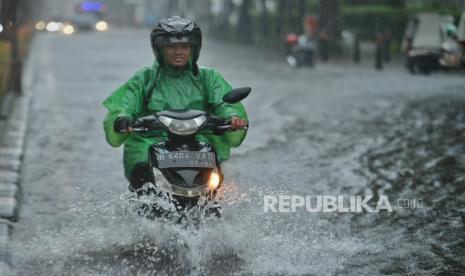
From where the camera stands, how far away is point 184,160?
6.32 metres

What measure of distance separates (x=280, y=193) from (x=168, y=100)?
2.26 metres

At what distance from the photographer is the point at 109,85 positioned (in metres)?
22.6

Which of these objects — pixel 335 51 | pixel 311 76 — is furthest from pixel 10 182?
pixel 335 51

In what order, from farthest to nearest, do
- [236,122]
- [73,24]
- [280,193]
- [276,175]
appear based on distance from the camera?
[73,24] < [276,175] < [280,193] < [236,122]

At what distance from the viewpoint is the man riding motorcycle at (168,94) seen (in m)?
6.74

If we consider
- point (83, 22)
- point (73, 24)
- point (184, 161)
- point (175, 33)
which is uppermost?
point (175, 33)

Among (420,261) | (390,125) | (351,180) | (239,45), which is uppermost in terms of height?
(420,261)

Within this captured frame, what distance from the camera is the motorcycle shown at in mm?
6289

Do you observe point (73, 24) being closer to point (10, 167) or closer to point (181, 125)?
point (10, 167)

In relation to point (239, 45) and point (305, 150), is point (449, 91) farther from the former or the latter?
point (239, 45)

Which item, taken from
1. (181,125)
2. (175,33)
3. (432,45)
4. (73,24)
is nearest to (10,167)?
(175,33)

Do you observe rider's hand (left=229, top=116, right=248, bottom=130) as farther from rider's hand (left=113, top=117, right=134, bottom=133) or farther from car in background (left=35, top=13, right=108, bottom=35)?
car in background (left=35, top=13, right=108, bottom=35)

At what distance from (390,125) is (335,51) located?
2116 centimetres

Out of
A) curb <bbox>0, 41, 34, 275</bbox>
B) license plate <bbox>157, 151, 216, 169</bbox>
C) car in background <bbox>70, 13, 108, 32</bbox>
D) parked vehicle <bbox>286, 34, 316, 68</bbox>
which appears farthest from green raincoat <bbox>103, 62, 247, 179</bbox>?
car in background <bbox>70, 13, 108, 32</bbox>
